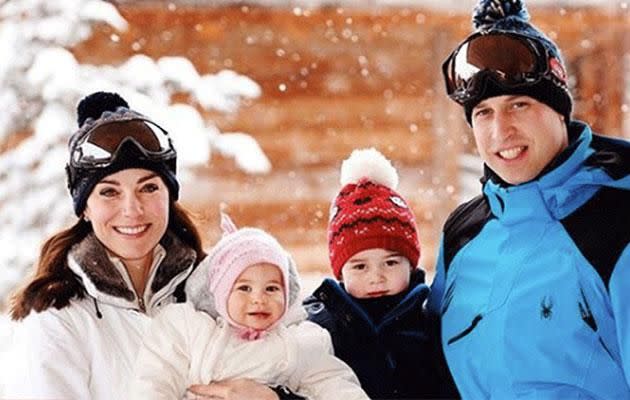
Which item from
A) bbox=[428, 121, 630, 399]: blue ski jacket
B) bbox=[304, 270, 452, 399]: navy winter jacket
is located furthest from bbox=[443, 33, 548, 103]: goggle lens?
bbox=[304, 270, 452, 399]: navy winter jacket

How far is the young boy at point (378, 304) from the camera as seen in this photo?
A: 9.41 feet

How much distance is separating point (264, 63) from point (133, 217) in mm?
4287

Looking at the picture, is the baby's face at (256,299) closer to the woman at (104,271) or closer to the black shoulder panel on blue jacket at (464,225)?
the woman at (104,271)

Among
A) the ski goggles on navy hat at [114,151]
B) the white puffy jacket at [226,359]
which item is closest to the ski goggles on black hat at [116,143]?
the ski goggles on navy hat at [114,151]

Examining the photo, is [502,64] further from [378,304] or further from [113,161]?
[113,161]

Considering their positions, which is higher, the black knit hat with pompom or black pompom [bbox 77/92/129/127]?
black pompom [bbox 77/92/129/127]

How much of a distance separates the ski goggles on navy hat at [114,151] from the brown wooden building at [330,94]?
3856mm

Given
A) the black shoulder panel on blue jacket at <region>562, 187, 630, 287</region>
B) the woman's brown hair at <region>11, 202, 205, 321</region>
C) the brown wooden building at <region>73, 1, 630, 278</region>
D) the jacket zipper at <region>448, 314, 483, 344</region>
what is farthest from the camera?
the brown wooden building at <region>73, 1, 630, 278</region>

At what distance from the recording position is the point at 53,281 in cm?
265

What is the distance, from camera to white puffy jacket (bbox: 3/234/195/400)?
2510 millimetres

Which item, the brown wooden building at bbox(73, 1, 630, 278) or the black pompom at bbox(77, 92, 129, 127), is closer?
the black pompom at bbox(77, 92, 129, 127)

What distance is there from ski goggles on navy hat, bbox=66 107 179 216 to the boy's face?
545 millimetres

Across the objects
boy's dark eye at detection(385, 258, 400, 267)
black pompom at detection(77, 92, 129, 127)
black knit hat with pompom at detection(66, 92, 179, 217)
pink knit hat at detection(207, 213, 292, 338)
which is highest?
black pompom at detection(77, 92, 129, 127)

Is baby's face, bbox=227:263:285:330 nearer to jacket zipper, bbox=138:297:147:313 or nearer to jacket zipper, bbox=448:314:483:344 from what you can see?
jacket zipper, bbox=138:297:147:313
